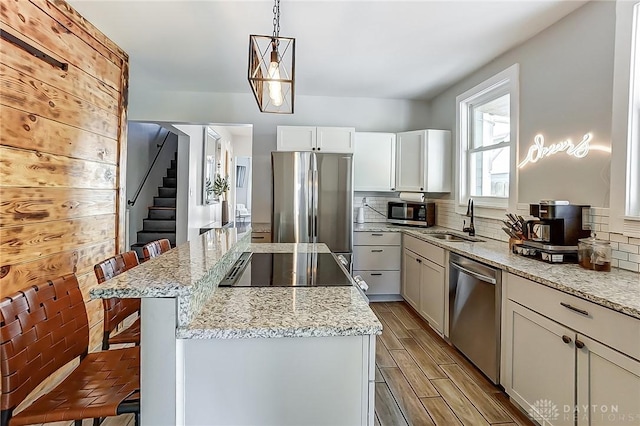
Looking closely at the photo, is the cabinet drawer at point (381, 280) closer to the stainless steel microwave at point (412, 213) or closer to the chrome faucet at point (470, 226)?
the stainless steel microwave at point (412, 213)

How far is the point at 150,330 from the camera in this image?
1034 mm

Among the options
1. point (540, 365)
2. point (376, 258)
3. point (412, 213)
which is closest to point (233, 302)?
point (540, 365)

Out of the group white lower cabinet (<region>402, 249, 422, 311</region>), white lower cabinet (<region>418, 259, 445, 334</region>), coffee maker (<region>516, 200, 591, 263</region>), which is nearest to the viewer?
coffee maker (<region>516, 200, 591, 263</region>)

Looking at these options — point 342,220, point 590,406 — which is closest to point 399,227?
point 342,220

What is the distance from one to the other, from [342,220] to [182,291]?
3.02 m

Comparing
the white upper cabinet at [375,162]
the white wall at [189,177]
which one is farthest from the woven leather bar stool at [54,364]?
the white wall at [189,177]

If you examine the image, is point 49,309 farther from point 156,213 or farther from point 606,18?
point 156,213

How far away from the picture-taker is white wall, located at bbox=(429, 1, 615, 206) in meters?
2.13

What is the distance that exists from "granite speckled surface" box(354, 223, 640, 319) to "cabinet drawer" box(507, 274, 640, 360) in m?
0.04

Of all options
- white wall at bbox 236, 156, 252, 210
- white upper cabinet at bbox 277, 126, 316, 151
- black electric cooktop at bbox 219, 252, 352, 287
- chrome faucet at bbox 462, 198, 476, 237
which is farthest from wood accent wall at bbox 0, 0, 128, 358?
white wall at bbox 236, 156, 252, 210

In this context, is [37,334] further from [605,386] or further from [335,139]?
[335,139]

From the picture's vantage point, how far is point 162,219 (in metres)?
6.13

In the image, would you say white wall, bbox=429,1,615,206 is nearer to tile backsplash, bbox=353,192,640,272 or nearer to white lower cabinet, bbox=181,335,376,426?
tile backsplash, bbox=353,192,640,272

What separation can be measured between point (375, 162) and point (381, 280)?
1504 mm
